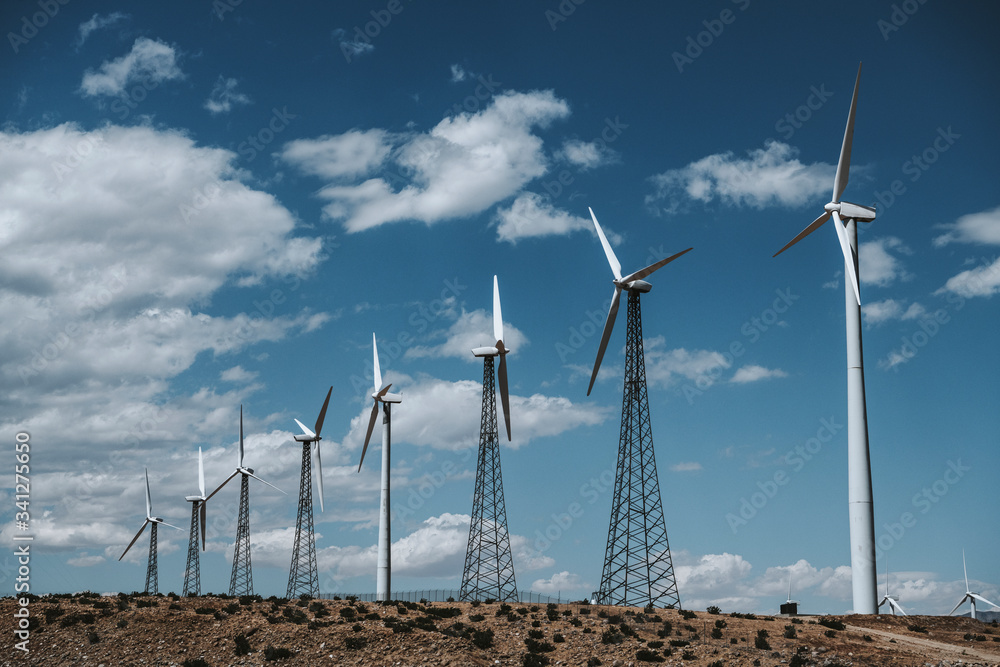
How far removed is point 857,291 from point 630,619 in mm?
23360

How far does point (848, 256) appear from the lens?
54000 millimetres

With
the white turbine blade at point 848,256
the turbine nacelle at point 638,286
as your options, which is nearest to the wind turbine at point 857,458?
the white turbine blade at point 848,256

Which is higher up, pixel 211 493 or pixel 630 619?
pixel 211 493

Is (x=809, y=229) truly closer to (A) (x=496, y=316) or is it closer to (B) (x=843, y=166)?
(B) (x=843, y=166)

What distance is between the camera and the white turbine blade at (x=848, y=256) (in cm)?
5291

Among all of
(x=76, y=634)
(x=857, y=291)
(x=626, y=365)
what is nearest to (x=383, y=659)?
(x=76, y=634)

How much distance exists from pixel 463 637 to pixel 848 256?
31.9 meters

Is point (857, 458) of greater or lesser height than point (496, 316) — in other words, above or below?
below

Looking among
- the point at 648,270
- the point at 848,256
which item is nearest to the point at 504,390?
the point at 648,270

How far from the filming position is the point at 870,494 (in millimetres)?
50438

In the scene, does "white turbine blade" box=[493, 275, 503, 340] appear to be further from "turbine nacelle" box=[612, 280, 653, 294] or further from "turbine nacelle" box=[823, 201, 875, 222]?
"turbine nacelle" box=[823, 201, 875, 222]

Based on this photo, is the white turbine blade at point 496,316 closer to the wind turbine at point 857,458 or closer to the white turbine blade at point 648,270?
the white turbine blade at point 648,270

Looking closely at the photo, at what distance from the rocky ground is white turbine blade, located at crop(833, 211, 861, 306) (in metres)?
19.0

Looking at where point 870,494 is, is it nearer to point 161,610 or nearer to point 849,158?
point 849,158
